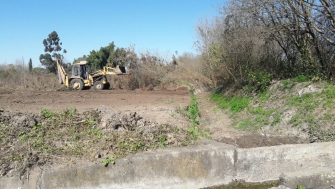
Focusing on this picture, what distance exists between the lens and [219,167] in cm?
586

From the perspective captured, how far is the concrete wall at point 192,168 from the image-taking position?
508 centimetres

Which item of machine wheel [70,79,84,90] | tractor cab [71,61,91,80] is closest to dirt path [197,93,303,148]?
machine wheel [70,79,84,90]

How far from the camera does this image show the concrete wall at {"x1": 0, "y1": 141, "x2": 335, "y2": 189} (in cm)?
508

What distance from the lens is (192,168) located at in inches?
225

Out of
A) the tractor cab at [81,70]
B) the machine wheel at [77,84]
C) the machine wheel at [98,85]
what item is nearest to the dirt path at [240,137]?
the machine wheel at [98,85]

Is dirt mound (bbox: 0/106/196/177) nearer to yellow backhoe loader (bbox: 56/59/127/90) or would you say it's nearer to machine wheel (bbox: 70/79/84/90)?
machine wheel (bbox: 70/79/84/90)

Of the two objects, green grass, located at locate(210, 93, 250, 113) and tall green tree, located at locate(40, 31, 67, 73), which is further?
tall green tree, located at locate(40, 31, 67, 73)

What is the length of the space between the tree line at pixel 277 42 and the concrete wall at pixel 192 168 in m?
5.04

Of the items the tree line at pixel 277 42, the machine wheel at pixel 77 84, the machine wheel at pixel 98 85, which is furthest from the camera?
the machine wheel at pixel 98 85

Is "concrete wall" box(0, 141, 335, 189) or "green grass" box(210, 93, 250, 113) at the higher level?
"green grass" box(210, 93, 250, 113)

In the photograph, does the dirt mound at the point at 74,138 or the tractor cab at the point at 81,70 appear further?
the tractor cab at the point at 81,70

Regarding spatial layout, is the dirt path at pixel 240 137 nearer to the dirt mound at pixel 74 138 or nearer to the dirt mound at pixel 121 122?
the dirt mound at pixel 74 138

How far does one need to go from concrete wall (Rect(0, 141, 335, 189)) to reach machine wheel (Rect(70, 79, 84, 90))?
20.5 meters

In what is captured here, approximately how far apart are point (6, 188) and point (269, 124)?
263 inches
